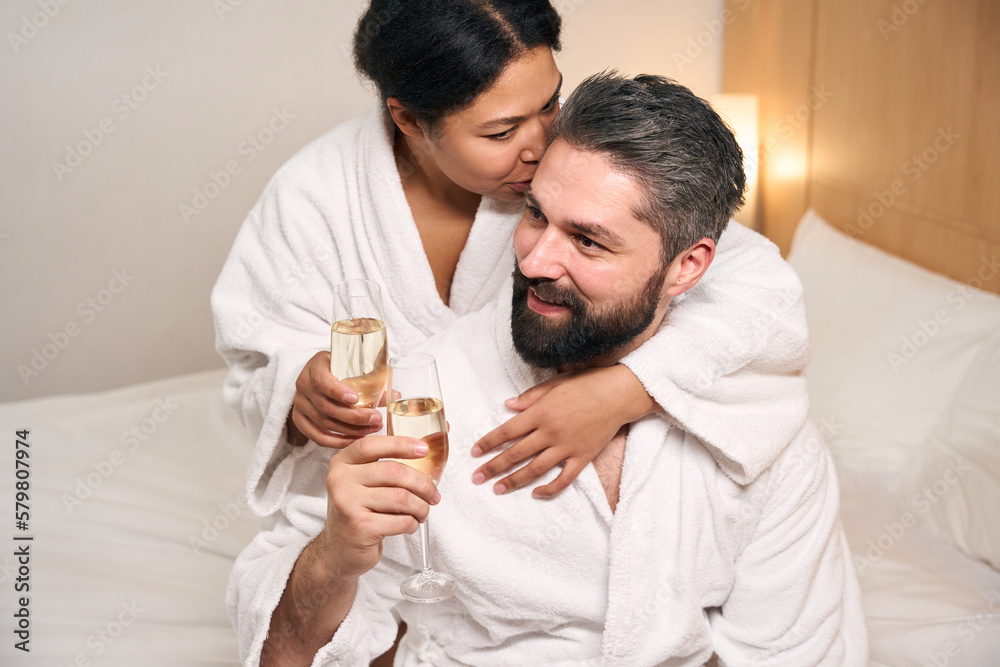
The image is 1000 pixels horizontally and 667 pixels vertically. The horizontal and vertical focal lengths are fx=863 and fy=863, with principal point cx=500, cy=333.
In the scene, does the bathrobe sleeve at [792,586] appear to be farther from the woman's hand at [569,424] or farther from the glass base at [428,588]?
the glass base at [428,588]

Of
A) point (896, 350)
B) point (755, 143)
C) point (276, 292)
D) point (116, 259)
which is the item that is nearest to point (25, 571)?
point (276, 292)

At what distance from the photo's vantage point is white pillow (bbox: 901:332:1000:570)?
171 cm

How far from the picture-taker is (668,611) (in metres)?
1.37

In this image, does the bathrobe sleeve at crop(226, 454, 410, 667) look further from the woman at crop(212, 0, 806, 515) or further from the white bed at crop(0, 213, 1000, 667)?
the white bed at crop(0, 213, 1000, 667)

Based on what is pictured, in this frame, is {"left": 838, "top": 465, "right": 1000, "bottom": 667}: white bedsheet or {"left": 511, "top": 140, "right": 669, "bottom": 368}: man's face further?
{"left": 838, "top": 465, "right": 1000, "bottom": 667}: white bedsheet

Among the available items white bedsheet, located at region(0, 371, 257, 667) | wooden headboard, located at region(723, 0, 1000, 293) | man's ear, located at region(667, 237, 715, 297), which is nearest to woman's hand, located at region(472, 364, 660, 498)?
man's ear, located at region(667, 237, 715, 297)

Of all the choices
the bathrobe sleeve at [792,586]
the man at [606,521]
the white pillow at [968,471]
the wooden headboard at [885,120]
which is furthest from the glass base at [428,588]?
the wooden headboard at [885,120]

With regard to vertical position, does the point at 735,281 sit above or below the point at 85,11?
below

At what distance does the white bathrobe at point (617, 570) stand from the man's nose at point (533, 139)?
37cm

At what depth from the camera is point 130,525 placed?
208 cm

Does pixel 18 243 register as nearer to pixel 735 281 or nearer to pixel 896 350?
pixel 735 281

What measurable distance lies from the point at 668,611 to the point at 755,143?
2.25 metres

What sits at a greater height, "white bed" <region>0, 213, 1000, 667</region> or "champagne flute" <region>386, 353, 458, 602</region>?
"champagne flute" <region>386, 353, 458, 602</region>

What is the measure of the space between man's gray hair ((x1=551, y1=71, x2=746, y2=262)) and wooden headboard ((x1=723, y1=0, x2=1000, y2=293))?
91 centimetres
